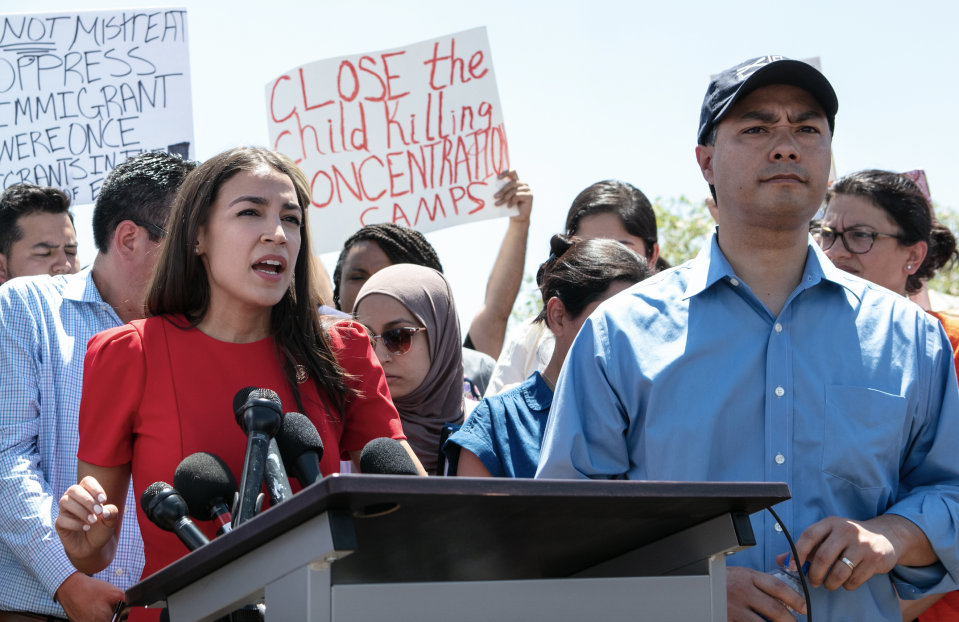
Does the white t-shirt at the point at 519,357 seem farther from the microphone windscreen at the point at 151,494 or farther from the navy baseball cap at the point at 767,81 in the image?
the microphone windscreen at the point at 151,494

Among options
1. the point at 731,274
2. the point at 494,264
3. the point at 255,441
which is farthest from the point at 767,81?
the point at 494,264

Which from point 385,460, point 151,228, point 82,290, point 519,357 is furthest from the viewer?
point 519,357

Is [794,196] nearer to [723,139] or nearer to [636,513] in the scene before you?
→ [723,139]

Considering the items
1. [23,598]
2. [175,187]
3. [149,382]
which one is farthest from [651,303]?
[23,598]

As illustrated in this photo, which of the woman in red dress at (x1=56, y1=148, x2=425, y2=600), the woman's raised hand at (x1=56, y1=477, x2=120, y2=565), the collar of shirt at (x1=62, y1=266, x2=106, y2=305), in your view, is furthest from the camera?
the collar of shirt at (x1=62, y1=266, x2=106, y2=305)

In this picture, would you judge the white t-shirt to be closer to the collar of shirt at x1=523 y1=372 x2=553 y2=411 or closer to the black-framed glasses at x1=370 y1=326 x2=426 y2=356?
the black-framed glasses at x1=370 y1=326 x2=426 y2=356

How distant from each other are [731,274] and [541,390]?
36.3 inches

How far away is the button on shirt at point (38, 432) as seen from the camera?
2865 mm

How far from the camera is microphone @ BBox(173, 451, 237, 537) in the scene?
5.25 ft

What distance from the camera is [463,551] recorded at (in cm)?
145

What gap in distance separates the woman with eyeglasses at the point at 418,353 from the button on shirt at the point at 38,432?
3.49 ft

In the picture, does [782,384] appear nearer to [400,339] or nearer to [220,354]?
[220,354]

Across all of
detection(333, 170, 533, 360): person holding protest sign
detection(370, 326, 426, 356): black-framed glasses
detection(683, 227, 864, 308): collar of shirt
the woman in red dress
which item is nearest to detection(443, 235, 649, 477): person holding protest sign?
the woman in red dress

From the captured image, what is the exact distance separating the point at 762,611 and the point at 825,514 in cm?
35
